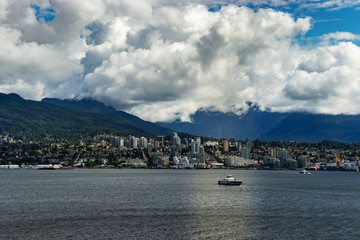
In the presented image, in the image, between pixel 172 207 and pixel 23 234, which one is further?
pixel 172 207

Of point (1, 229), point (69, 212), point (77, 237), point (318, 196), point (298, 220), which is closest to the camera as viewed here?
point (77, 237)

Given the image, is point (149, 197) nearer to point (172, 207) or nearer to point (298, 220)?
point (172, 207)

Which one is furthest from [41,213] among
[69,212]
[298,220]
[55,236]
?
[298,220]

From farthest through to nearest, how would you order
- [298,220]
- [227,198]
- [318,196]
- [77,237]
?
[318,196]
[227,198]
[298,220]
[77,237]

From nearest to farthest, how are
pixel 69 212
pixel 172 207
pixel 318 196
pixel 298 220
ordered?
pixel 298 220 < pixel 69 212 < pixel 172 207 < pixel 318 196

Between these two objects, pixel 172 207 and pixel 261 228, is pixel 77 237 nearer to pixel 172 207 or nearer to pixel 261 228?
pixel 261 228

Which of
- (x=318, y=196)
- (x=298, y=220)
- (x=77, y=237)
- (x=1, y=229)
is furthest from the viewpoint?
(x=318, y=196)

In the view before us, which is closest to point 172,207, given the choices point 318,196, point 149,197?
point 149,197

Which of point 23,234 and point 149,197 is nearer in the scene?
point 23,234
